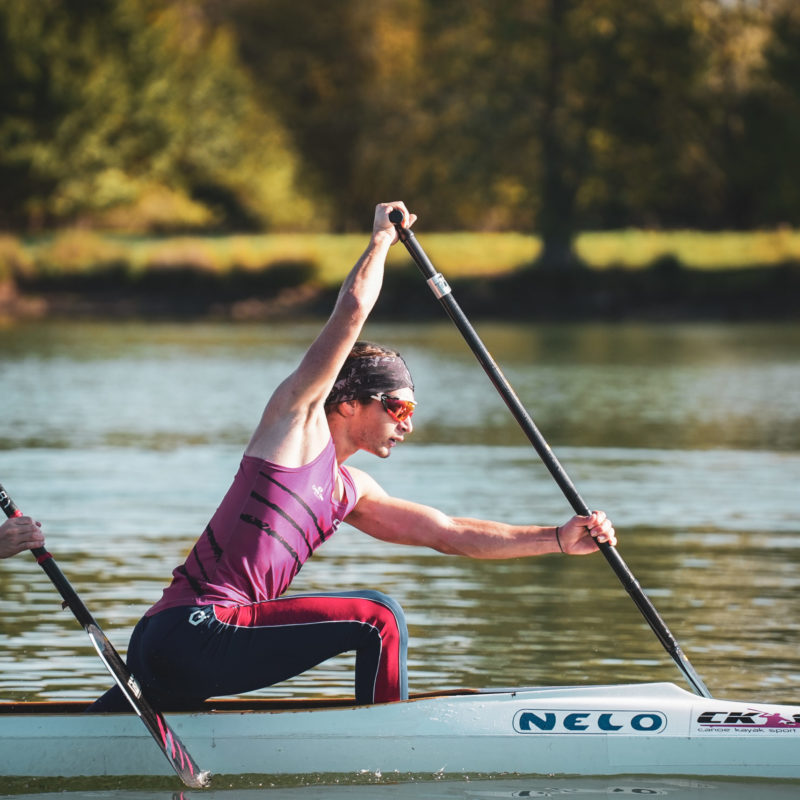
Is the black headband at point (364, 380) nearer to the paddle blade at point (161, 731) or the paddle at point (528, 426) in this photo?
the paddle at point (528, 426)

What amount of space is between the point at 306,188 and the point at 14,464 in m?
56.8

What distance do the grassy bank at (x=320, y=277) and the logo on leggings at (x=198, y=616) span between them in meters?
39.7

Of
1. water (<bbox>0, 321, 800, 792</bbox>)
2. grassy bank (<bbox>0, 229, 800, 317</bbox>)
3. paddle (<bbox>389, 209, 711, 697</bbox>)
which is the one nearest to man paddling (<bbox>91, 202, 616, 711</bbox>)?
paddle (<bbox>389, 209, 711, 697</bbox>)

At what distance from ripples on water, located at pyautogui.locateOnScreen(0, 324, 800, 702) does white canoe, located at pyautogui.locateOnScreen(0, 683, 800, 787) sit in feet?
5.52

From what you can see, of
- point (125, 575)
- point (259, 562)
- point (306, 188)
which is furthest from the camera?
point (306, 188)

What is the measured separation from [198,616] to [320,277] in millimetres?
41683

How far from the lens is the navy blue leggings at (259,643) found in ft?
18.5

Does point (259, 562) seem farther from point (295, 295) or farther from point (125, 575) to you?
point (295, 295)

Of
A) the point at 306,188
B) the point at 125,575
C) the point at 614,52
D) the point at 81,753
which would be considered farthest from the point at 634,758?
the point at 306,188

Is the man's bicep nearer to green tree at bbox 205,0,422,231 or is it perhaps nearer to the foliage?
the foliage

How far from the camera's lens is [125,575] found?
10555 mm

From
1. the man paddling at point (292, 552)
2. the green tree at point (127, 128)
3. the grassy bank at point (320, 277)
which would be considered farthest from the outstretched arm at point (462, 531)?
the green tree at point (127, 128)

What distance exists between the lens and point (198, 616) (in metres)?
5.61

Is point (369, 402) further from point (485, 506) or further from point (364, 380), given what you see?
point (485, 506)
